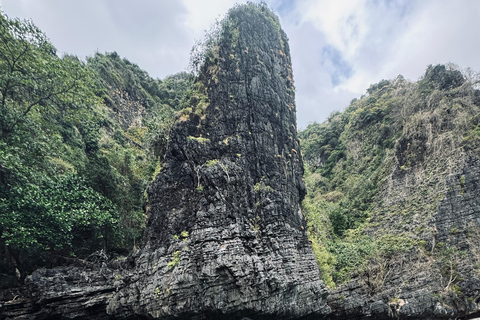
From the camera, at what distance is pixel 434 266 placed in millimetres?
14539

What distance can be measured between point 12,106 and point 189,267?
11626 millimetres

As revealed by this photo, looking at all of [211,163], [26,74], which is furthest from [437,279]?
[26,74]

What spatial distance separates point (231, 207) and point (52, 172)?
28.9 ft

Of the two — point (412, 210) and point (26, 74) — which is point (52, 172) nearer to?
point (26, 74)

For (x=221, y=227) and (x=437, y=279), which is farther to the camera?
(x=437, y=279)

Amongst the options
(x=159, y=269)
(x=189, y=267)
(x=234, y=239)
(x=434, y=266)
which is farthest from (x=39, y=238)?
(x=434, y=266)

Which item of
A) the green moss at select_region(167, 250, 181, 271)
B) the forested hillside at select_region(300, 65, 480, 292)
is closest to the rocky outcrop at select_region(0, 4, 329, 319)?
the green moss at select_region(167, 250, 181, 271)

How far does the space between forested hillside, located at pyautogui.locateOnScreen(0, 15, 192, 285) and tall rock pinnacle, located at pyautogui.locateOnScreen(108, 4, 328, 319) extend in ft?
8.61

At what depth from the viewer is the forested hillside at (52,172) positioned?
10367 millimetres

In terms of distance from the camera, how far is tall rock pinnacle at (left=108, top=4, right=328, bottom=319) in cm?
940

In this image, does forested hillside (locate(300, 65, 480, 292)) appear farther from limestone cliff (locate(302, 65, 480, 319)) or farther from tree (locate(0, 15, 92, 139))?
tree (locate(0, 15, 92, 139))

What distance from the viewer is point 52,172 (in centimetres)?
1203

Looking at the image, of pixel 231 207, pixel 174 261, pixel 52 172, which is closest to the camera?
pixel 174 261

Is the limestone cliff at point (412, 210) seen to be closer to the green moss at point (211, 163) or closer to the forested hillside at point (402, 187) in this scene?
the forested hillside at point (402, 187)
